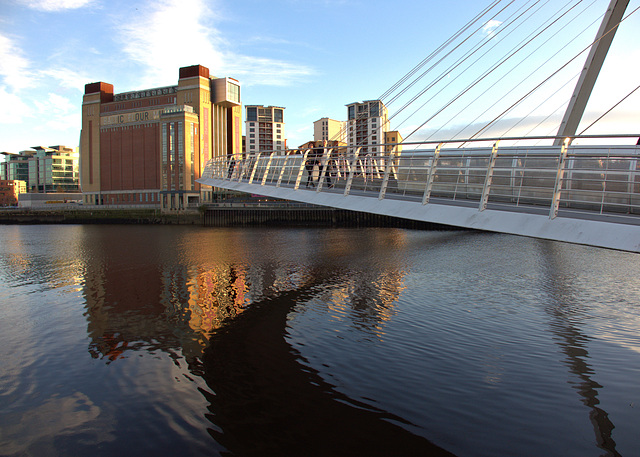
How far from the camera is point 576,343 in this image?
775 centimetres

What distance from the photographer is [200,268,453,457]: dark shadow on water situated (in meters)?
4.70

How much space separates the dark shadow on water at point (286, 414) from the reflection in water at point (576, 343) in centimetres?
207

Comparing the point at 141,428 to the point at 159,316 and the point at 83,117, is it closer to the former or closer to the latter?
the point at 159,316

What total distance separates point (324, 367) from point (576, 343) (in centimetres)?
477

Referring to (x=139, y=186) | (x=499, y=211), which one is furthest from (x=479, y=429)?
(x=139, y=186)

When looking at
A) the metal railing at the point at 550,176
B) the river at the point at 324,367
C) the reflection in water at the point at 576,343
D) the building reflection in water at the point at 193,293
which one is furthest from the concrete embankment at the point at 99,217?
the metal railing at the point at 550,176

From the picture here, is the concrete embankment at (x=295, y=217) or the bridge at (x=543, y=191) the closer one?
the bridge at (x=543, y=191)

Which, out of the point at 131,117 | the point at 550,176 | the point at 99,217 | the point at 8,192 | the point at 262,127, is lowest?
the point at 99,217

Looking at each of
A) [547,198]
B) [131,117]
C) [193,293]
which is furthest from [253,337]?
[131,117]

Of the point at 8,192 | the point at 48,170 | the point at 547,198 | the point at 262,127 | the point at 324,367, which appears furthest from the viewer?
the point at 48,170

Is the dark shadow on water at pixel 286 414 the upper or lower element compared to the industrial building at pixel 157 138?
lower

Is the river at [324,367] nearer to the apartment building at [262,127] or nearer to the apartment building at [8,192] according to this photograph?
the apartment building at [262,127]

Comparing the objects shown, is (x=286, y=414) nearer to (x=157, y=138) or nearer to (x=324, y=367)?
(x=324, y=367)

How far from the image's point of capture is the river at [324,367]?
4875 mm
